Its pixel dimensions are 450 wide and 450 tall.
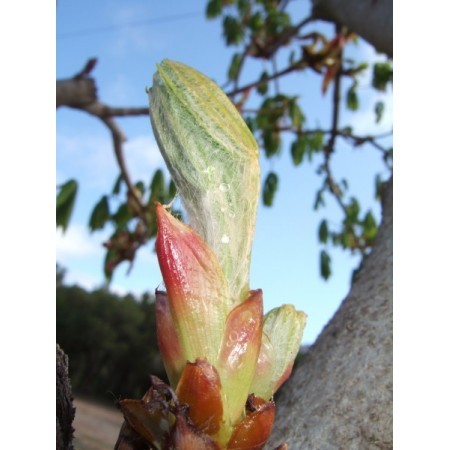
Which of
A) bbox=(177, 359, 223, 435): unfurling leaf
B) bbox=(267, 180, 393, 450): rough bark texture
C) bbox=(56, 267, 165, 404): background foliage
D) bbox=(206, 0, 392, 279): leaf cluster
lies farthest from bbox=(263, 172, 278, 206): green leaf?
bbox=(56, 267, 165, 404): background foliage

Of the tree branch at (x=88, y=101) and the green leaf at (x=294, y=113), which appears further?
the green leaf at (x=294, y=113)

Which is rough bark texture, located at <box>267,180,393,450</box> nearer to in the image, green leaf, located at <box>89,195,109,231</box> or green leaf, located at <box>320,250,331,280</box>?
green leaf, located at <box>89,195,109,231</box>

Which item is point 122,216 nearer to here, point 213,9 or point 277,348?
point 213,9

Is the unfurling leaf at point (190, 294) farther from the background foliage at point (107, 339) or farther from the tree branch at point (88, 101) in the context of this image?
the background foliage at point (107, 339)

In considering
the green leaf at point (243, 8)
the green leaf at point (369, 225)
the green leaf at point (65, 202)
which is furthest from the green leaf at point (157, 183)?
the green leaf at point (243, 8)

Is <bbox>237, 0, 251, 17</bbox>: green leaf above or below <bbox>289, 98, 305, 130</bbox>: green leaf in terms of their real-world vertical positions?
above
